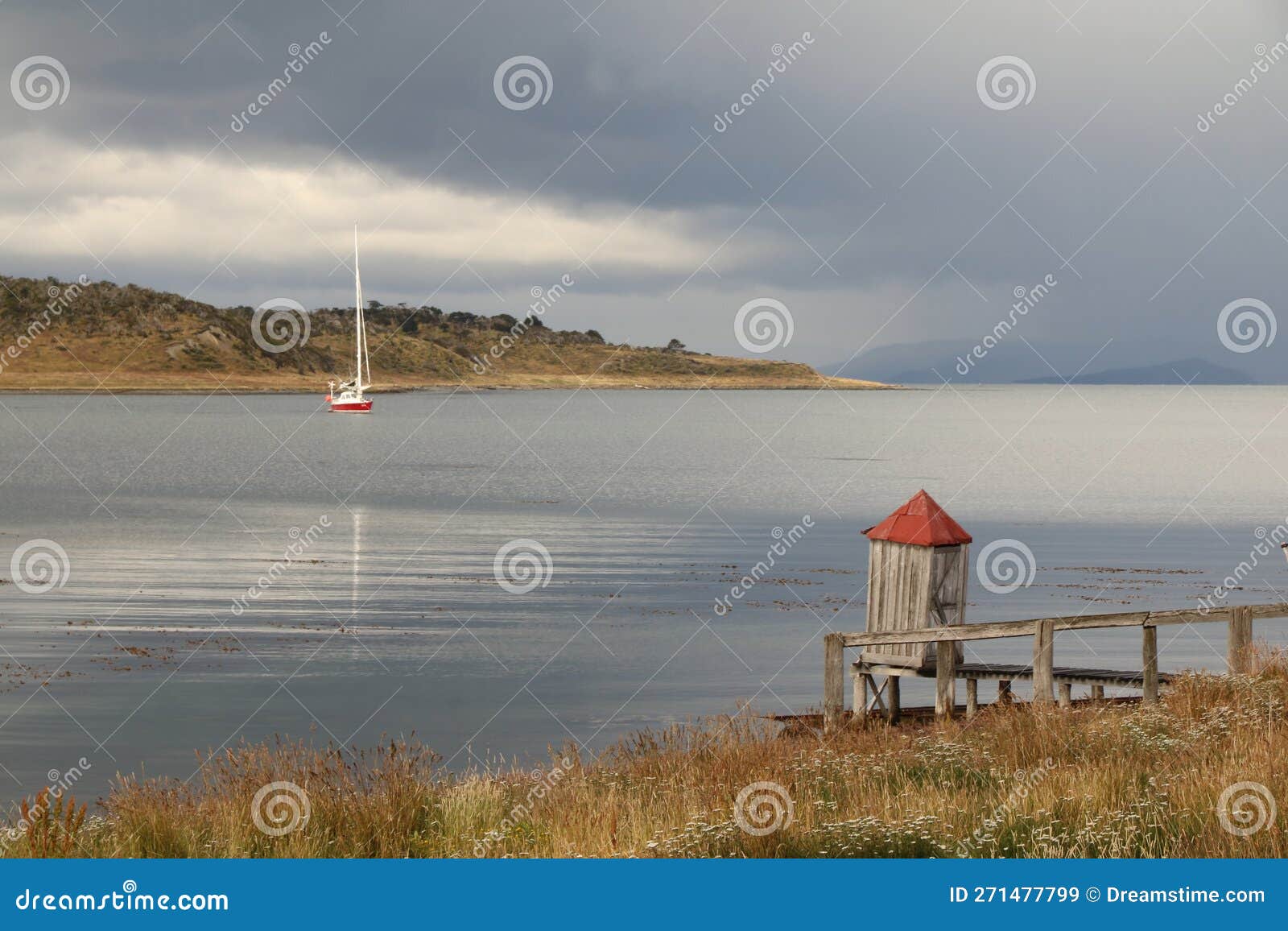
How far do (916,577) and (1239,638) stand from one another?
13.7 ft

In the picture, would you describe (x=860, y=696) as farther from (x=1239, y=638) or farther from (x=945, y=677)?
(x=1239, y=638)

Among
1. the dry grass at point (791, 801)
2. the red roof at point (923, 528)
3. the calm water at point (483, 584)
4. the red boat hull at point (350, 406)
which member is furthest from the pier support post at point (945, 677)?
the red boat hull at point (350, 406)

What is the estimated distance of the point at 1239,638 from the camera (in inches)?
702

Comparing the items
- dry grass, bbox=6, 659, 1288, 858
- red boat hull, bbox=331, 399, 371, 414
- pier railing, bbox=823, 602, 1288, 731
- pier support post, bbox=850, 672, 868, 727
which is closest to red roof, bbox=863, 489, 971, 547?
pier railing, bbox=823, 602, 1288, 731

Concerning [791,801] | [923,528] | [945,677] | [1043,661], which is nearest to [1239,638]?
[1043,661]

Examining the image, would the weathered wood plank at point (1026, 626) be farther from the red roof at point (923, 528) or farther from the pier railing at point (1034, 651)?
the red roof at point (923, 528)

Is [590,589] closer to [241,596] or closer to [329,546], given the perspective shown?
[241,596]

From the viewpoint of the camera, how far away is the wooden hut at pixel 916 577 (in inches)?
694

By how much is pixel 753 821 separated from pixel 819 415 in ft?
622

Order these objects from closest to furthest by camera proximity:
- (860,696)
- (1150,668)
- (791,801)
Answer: (791,801) → (1150,668) → (860,696)

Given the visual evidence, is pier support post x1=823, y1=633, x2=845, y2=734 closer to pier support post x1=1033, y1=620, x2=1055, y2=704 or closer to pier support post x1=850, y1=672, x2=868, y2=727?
pier support post x1=850, y1=672, x2=868, y2=727

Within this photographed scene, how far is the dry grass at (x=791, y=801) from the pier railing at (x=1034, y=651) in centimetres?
122

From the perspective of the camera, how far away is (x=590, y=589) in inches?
1257

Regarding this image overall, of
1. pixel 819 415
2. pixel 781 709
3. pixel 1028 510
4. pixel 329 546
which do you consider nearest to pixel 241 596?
pixel 329 546
